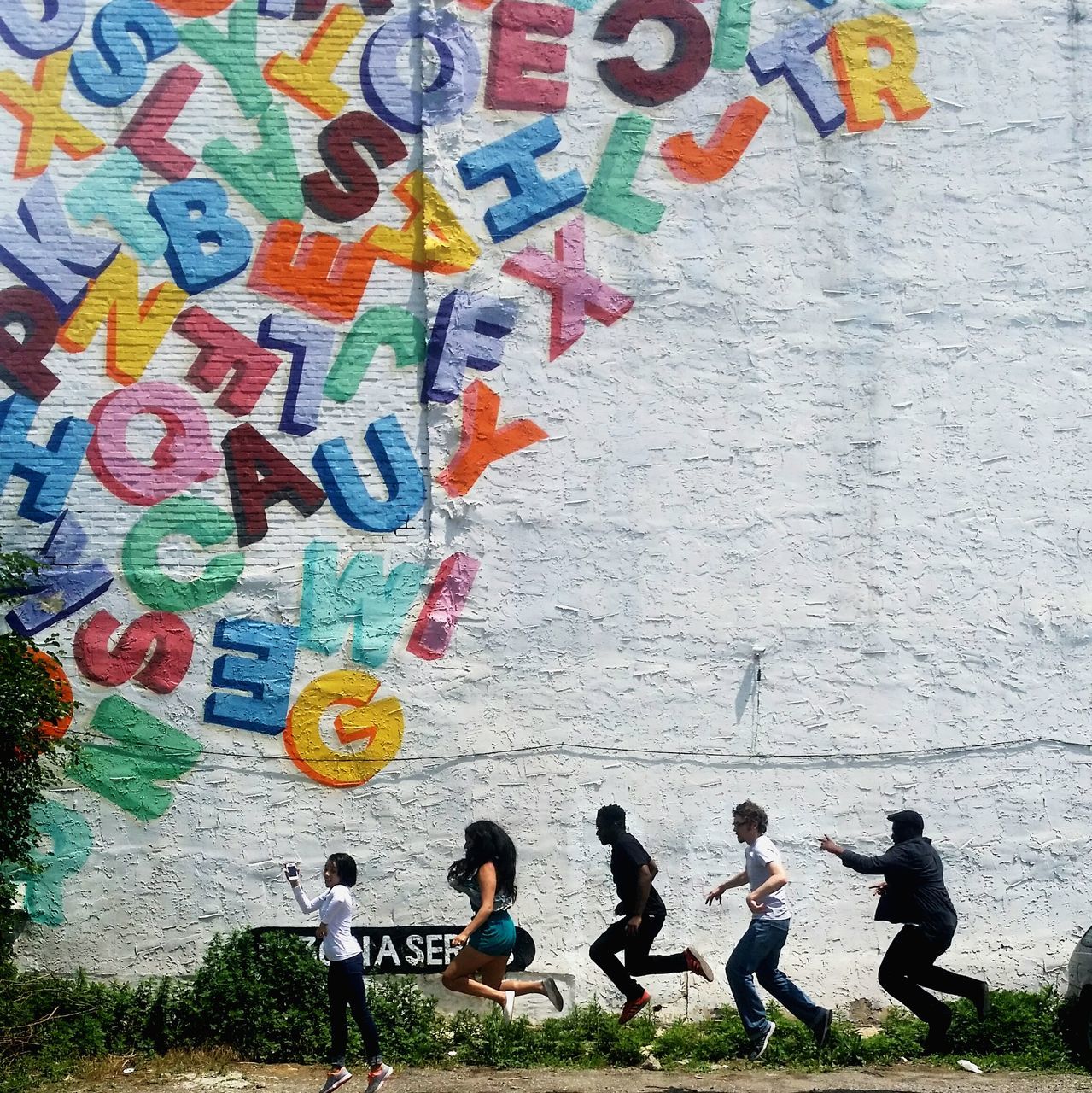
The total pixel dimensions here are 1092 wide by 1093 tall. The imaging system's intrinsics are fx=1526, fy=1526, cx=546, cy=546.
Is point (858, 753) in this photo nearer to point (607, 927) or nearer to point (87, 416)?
point (607, 927)

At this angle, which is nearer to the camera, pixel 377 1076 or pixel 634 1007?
pixel 377 1076

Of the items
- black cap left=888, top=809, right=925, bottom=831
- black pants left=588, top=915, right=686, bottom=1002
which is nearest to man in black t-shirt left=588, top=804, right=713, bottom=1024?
black pants left=588, top=915, right=686, bottom=1002

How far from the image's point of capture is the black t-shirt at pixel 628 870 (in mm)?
10062

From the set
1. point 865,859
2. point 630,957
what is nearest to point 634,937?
point 630,957

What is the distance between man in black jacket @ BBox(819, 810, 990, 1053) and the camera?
9484mm

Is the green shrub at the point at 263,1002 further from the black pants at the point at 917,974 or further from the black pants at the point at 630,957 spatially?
the black pants at the point at 917,974

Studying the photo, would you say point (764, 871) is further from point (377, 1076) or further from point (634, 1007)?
point (377, 1076)

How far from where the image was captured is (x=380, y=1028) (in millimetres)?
10016

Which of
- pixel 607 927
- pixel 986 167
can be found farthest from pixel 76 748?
pixel 986 167

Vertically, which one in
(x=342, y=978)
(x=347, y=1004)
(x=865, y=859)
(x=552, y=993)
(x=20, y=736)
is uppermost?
(x=20, y=736)

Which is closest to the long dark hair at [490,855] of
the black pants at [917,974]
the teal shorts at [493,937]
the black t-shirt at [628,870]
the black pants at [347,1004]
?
the teal shorts at [493,937]

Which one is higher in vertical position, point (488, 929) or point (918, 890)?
point (918, 890)

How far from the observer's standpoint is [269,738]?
10562 millimetres

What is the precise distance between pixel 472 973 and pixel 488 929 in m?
0.37
